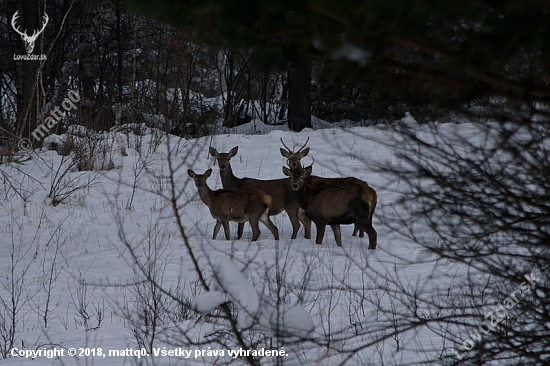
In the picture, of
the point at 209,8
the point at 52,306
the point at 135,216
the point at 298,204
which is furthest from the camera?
the point at 135,216

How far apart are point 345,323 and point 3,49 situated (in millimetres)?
23444

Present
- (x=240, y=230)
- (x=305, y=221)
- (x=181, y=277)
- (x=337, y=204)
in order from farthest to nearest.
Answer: (x=240, y=230) < (x=305, y=221) < (x=337, y=204) < (x=181, y=277)

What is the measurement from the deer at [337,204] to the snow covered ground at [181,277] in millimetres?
306

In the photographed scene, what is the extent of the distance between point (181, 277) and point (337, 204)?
281 cm

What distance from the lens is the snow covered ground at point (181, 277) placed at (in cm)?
358

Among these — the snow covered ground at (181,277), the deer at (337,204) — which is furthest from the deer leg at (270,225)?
the deer at (337,204)

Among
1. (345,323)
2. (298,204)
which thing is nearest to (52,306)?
(345,323)

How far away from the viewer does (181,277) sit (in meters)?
7.40

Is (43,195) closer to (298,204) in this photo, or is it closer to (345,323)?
(298,204)

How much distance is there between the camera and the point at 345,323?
18.5 ft

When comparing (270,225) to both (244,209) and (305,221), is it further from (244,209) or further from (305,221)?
(305,221)

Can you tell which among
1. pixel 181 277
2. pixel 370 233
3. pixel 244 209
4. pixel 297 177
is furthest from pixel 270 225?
pixel 181 277

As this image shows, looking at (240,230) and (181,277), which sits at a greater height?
(240,230)

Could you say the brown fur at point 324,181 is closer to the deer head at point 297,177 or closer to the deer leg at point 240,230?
the deer head at point 297,177
